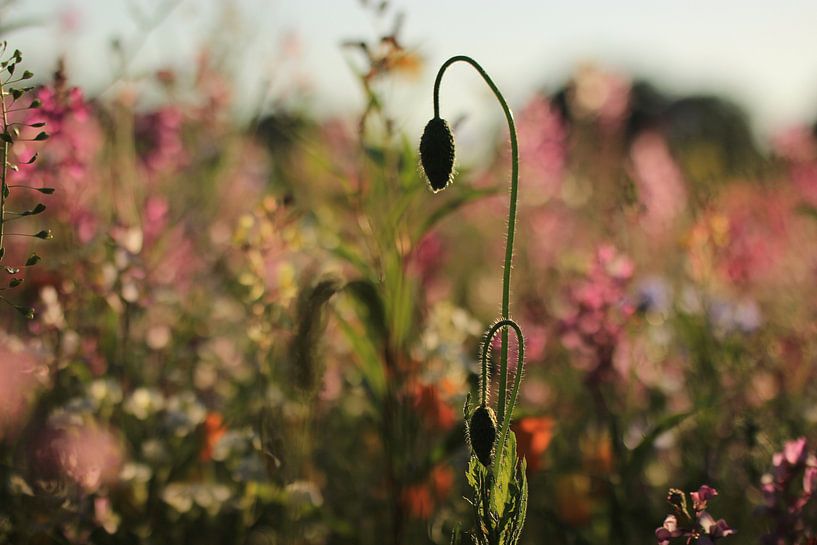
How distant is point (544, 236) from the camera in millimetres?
4156

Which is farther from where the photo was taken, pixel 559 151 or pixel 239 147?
pixel 559 151

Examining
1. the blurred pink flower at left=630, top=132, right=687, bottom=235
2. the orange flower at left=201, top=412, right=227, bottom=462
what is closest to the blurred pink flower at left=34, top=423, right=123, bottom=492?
the orange flower at left=201, top=412, right=227, bottom=462

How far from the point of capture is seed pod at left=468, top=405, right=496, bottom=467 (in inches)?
50.1

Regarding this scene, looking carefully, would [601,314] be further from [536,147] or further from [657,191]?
[536,147]

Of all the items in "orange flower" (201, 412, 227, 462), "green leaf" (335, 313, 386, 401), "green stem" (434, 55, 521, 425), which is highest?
"green stem" (434, 55, 521, 425)

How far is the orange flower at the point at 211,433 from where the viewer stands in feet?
7.52

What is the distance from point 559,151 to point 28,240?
2267 millimetres

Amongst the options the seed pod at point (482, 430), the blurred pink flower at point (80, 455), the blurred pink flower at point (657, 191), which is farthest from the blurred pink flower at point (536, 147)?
the seed pod at point (482, 430)

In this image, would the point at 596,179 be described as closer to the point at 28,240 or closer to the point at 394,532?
the point at 28,240

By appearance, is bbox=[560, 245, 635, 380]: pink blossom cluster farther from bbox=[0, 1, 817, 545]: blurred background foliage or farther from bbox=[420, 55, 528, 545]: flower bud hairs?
bbox=[420, 55, 528, 545]: flower bud hairs

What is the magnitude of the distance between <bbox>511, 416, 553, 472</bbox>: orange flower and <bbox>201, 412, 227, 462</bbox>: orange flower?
0.77 meters

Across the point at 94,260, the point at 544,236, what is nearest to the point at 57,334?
the point at 94,260

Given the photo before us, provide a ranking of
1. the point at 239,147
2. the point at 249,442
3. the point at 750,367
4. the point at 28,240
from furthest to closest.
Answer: the point at 239,147 → the point at 28,240 → the point at 750,367 → the point at 249,442

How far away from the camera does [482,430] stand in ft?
4.18
